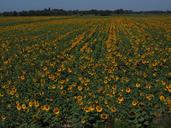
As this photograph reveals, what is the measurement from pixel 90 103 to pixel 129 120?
816 millimetres

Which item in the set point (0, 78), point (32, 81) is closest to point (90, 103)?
point (32, 81)

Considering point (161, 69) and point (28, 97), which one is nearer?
point (28, 97)

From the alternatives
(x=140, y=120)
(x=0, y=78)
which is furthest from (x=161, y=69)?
(x=140, y=120)

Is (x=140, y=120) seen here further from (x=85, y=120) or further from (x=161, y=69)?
(x=161, y=69)

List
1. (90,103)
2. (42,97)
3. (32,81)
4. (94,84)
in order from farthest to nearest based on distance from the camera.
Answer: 1. (32,81)
2. (94,84)
3. (42,97)
4. (90,103)

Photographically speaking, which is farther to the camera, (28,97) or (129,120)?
(28,97)

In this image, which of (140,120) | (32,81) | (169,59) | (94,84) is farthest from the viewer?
(169,59)

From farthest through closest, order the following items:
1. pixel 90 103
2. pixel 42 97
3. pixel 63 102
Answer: pixel 42 97
pixel 63 102
pixel 90 103

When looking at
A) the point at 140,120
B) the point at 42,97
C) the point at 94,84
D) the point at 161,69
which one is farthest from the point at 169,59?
the point at 140,120

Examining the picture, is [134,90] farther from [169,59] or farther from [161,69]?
[169,59]

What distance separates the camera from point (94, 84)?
373 inches

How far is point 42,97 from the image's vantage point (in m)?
8.68

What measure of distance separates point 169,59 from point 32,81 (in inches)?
192

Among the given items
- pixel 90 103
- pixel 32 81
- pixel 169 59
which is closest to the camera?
pixel 90 103
